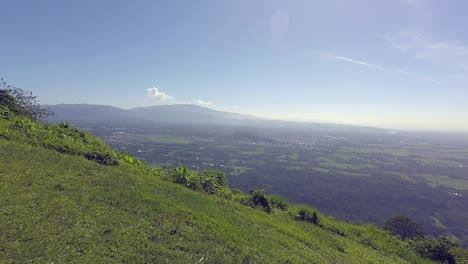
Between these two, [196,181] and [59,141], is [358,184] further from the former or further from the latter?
[59,141]

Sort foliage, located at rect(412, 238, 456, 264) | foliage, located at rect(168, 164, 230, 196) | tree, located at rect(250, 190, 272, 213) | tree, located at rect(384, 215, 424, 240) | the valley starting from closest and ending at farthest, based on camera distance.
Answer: foliage, located at rect(168, 164, 230, 196) < foliage, located at rect(412, 238, 456, 264) < tree, located at rect(250, 190, 272, 213) < tree, located at rect(384, 215, 424, 240) < the valley

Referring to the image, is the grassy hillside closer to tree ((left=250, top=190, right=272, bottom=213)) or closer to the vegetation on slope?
the vegetation on slope

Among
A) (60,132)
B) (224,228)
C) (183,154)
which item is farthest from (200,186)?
(183,154)

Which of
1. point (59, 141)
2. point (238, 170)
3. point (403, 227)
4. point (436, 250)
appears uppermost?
point (59, 141)

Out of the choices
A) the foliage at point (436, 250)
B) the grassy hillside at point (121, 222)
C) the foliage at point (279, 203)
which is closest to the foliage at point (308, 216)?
the grassy hillside at point (121, 222)

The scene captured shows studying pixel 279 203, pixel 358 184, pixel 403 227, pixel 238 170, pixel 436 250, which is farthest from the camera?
pixel 238 170

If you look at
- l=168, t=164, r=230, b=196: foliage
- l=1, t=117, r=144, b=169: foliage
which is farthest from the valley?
l=1, t=117, r=144, b=169: foliage

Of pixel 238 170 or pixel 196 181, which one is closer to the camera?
pixel 196 181

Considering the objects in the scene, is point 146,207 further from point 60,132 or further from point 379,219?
point 379,219

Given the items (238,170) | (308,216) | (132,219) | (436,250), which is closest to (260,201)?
(308,216)
